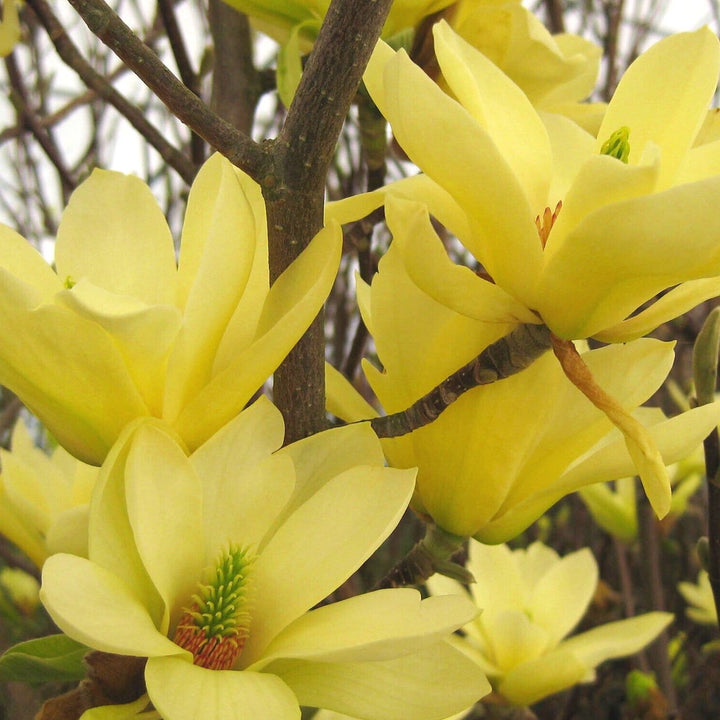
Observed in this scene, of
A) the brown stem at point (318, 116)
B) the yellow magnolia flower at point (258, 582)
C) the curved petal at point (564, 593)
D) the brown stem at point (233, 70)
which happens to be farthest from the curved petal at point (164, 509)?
the curved petal at point (564, 593)

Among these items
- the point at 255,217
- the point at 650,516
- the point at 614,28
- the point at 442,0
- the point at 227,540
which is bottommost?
the point at 650,516

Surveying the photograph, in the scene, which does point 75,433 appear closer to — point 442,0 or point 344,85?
point 344,85

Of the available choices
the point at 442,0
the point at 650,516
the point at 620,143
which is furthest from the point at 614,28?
the point at 620,143

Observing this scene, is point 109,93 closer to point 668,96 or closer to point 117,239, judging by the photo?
point 117,239

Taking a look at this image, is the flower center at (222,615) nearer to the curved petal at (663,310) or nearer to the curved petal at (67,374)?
the curved petal at (67,374)

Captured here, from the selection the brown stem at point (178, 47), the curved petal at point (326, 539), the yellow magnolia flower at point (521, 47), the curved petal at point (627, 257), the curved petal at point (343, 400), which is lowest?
the curved petal at point (326, 539)

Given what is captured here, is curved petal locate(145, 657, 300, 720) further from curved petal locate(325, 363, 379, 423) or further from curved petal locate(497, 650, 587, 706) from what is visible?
curved petal locate(497, 650, 587, 706)

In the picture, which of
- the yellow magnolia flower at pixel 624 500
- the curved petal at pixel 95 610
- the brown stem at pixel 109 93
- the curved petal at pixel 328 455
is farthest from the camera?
the yellow magnolia flower at pixel 624 500
